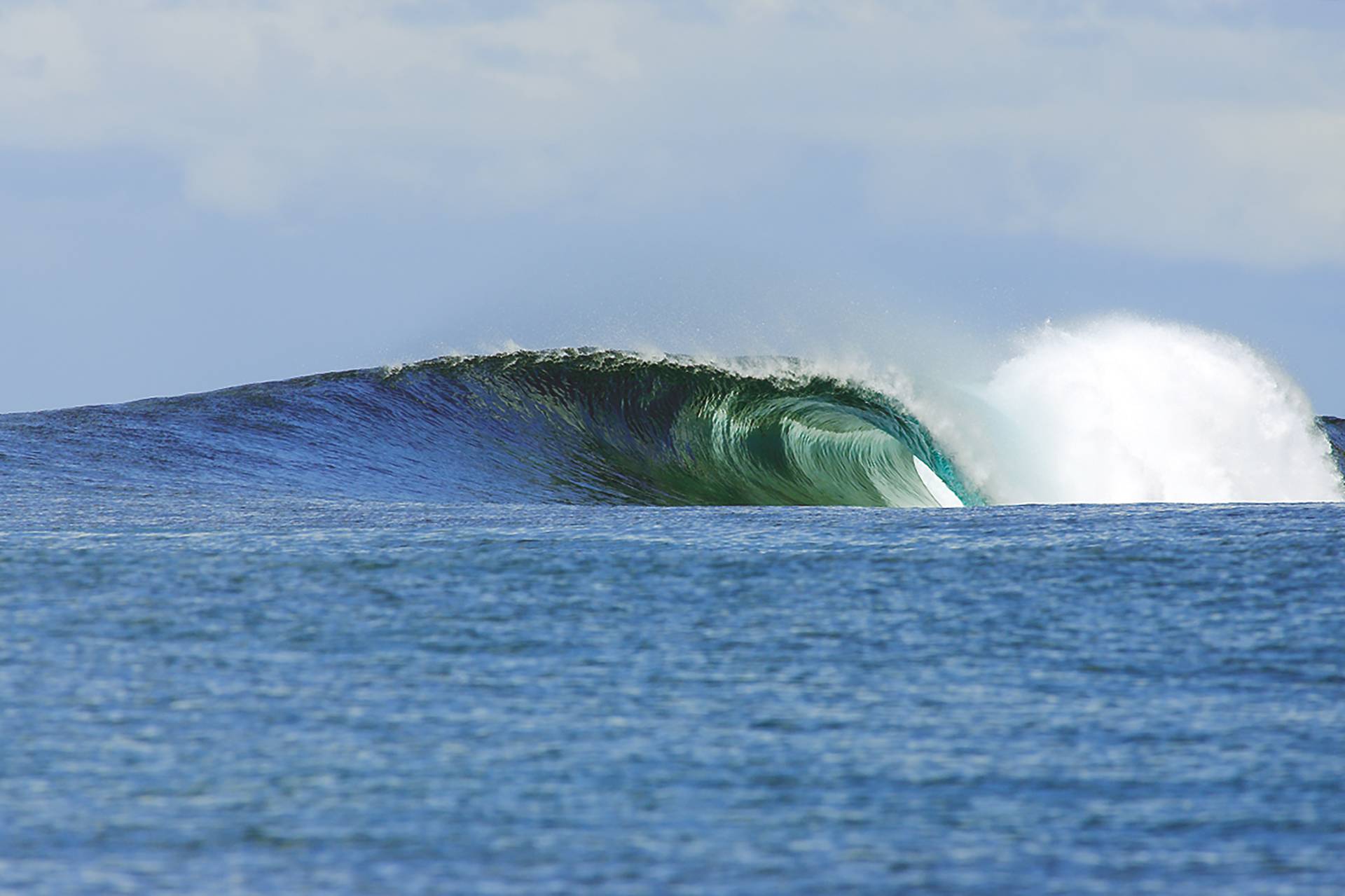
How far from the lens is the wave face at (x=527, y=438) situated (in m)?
10.7

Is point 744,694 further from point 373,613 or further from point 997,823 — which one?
point 373,613

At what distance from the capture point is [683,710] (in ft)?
11.7

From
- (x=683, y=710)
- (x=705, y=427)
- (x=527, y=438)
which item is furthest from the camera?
(x=705, y=427)

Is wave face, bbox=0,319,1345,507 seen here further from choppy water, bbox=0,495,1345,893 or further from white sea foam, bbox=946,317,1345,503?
choppy water, bbox=0,495,1345,893

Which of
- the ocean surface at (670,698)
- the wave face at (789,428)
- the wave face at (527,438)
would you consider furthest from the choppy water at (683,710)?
the wave face at (789,428)

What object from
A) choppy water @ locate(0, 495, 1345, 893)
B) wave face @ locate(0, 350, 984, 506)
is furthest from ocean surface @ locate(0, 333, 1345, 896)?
wave face @ locate(0, 350, 984, 506)

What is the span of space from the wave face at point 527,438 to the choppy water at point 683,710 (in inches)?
178

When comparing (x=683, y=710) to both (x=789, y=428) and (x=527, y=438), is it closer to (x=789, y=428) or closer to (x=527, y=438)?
(x=527, y=438)

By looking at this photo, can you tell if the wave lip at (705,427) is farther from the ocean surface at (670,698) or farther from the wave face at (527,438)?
the ocean surface at (670,698)

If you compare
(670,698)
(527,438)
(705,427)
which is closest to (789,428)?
(705,427)

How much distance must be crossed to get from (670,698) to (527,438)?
1087 cm

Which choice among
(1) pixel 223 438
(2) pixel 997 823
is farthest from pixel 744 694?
(1) pixel 223 438

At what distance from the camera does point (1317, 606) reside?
4.44m

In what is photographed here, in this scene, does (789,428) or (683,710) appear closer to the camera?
(683,710)
